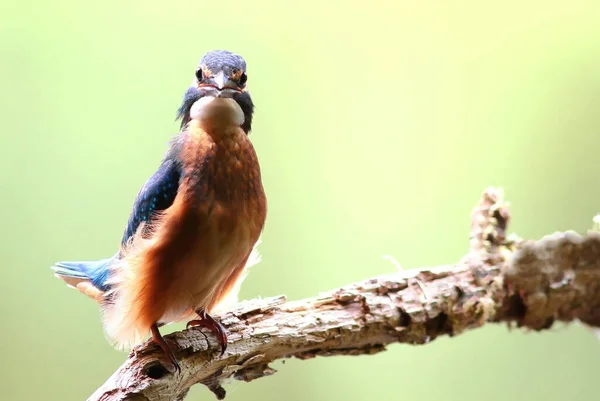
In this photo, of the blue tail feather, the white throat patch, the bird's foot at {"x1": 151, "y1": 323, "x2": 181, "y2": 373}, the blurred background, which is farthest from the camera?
the blurred background

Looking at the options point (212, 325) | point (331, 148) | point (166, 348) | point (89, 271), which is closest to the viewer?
point (166, 348)

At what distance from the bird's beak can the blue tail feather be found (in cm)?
58

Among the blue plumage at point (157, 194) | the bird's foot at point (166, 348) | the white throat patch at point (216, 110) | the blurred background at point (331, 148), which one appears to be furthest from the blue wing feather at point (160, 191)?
the blurred background at point (331, 148)

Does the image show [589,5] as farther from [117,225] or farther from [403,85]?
[117,225]

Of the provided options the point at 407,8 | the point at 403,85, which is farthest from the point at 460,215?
the point at 407,8

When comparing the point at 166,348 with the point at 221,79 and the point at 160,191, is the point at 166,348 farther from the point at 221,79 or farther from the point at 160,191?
the point at 221,79

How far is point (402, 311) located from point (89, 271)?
0.96 metres

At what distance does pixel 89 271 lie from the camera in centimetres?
180

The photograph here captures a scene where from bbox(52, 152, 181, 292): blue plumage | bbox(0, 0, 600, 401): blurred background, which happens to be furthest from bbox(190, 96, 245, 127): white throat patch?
bbox(0, 0, 600, 401): blurred background

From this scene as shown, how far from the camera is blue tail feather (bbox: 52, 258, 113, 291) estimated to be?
174 cm

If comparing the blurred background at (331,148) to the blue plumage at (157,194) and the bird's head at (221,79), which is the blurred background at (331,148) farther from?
the bird's head at (221,79)

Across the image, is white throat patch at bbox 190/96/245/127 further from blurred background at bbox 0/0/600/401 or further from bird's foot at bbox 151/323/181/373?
blurred background at bbox 0/0/600/401

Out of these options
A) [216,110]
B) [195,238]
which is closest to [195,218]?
[195,238]

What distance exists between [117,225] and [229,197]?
89 centimetres
